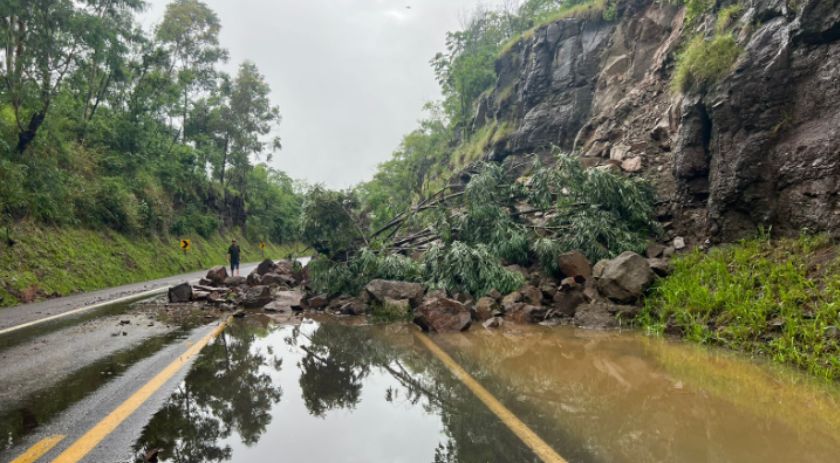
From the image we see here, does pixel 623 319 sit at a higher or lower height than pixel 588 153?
lower

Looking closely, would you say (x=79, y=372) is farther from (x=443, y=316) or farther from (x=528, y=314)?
(x=528, y=314)

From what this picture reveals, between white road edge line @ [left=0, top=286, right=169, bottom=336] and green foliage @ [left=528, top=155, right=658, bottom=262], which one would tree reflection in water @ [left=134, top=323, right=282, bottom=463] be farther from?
green foliage @ [left=528, top=155, right=658, bottom=262]

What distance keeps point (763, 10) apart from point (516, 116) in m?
18.1

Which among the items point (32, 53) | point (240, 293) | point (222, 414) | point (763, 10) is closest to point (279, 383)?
point (222, 414)

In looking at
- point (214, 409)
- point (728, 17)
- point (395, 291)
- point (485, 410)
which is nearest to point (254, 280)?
point (395, 291)

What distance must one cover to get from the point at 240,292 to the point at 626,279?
34.6 feet

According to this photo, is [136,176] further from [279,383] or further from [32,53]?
[279,383]

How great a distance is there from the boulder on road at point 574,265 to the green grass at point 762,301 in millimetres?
1550

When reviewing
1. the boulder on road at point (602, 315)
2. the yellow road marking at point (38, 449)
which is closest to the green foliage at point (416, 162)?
the boulder on road at point (602, 315)

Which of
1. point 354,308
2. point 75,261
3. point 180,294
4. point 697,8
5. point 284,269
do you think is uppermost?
point 697,8

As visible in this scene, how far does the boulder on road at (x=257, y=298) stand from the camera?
A: 12312 millimetres

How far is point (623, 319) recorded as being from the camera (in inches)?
369

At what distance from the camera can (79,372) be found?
556cm

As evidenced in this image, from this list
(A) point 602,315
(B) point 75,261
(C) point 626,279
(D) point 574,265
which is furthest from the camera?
(B) point 75,261
